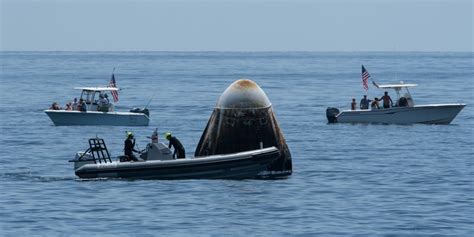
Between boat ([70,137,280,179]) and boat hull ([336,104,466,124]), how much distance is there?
30.1 m

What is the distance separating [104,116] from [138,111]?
2744 millimetres

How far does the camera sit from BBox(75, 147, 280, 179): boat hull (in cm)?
3791

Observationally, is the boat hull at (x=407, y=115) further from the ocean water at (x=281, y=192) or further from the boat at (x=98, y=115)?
the boat at (x=98, y=115)

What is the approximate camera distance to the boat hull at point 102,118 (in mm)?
68312

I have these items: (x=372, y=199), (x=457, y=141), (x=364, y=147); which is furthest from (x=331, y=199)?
(x=457, y=141)

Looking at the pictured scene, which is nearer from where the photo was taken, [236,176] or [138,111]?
[236,176]

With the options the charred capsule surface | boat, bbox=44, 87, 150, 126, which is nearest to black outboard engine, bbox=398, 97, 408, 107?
boat, bbox=44, 87, 150, 126

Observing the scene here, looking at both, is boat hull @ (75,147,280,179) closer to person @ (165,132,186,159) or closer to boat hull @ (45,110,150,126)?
person @ (165,132,186,159)

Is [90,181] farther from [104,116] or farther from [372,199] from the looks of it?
[104,116]

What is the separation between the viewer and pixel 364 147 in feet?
190

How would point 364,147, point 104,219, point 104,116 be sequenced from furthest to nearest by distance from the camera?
1. point 104,116
2. point 364,147
3. point 104,219

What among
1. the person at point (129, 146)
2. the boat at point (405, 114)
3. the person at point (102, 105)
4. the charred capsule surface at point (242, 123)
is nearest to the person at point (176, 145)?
the charred capsule surface at point (242, 123)

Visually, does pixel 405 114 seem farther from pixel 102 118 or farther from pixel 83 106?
pixel 83 106

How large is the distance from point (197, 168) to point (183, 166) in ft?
1.64
